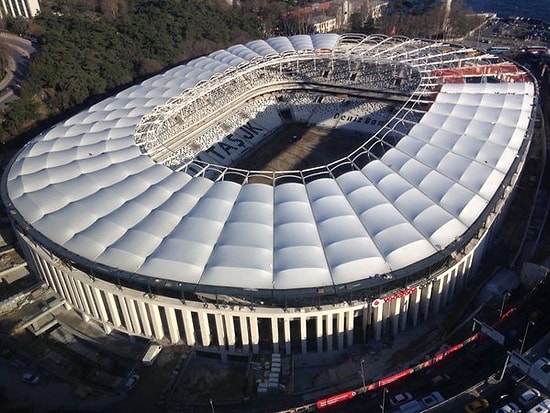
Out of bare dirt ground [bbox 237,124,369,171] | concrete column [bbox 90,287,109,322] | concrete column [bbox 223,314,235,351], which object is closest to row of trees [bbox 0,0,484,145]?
bare dirt ground [bbox 237,124,369,171]

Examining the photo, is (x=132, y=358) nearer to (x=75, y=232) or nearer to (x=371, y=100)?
(x=75, y=232)

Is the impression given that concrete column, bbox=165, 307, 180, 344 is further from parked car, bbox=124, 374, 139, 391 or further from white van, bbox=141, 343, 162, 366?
parked car, bbox=124, 374, 139, 391

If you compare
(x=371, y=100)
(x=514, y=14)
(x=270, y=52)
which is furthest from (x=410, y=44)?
(x=514, y=14)

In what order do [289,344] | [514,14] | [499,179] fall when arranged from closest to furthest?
1. [289,344]
2. [499,179]
3. [514,14]

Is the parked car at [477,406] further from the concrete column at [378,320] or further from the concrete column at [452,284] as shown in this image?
the concrete column at [452,284]

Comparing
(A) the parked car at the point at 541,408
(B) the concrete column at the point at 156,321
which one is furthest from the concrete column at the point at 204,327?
(A) the parked car at the point at 541,408

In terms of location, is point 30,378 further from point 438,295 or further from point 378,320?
point 438,295
